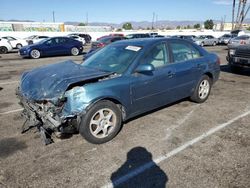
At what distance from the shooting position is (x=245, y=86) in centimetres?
778

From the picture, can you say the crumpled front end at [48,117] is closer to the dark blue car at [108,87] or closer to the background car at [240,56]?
the dark blue car at [108,87]

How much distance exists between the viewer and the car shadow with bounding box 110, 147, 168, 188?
9.89ft

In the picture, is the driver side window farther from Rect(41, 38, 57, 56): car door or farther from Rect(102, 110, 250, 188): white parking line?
Rect(41, 38, 57, 56): car door

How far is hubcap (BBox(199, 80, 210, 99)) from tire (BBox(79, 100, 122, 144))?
2608 millimetres

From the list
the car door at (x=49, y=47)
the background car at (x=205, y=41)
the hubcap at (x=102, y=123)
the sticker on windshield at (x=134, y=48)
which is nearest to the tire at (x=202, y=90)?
the sticker on windshield at (x=134, y=48)

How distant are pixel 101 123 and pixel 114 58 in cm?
136

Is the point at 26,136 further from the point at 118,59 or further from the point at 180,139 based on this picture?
the point at 180,139

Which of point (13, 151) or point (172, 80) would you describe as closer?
point (13, 151)

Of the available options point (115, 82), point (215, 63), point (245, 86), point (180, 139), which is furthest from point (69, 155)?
point (245, 86)

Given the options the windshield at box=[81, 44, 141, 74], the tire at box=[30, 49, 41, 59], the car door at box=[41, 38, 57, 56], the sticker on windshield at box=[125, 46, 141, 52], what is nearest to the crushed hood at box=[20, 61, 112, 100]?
the windshield at box=[81, 44, 141, 74]

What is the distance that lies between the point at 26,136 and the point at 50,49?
46.0ft

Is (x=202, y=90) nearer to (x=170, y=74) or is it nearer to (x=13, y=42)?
(x=170, y=74)

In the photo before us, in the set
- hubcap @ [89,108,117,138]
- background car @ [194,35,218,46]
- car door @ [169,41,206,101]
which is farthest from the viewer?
background car @ [194,35,218,46]

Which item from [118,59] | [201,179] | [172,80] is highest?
[118,59]
